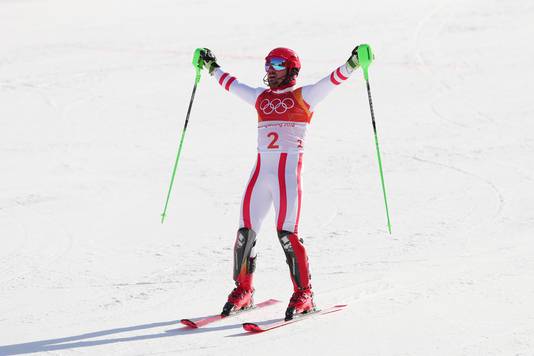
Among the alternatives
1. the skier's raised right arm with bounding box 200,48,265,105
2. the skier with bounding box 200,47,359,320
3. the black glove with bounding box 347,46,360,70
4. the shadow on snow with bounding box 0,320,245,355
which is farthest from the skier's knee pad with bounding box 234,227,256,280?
the black glove with bounding box 347,46,360,70

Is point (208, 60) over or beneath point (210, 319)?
over

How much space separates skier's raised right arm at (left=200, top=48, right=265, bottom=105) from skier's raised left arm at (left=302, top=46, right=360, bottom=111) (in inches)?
15.9

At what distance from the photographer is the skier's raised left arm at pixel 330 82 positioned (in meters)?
→ 6.54

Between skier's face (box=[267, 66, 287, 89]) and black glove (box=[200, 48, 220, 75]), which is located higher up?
black glove (box=[200, 48, 220, 75])

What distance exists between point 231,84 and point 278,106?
60cm

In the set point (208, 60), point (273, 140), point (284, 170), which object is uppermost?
point (208, 60)

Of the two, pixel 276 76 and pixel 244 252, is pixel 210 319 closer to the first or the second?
pixel 244 252

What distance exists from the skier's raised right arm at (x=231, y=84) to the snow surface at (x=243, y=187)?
1511 millimetres

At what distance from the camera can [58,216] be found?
9.52 metres

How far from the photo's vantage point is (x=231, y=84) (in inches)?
280

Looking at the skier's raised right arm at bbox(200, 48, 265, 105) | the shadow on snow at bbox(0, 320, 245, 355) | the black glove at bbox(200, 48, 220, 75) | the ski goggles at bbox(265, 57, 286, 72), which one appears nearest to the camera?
the shadow on snow at bbox(0, 320, 245, 355)

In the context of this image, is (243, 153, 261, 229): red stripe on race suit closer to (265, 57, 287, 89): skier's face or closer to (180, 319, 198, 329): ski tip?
(265, 57, 287, 89): skier's face

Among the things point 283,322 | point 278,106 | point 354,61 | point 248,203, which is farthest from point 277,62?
point 283,322

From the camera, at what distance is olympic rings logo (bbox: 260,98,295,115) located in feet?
21.8
